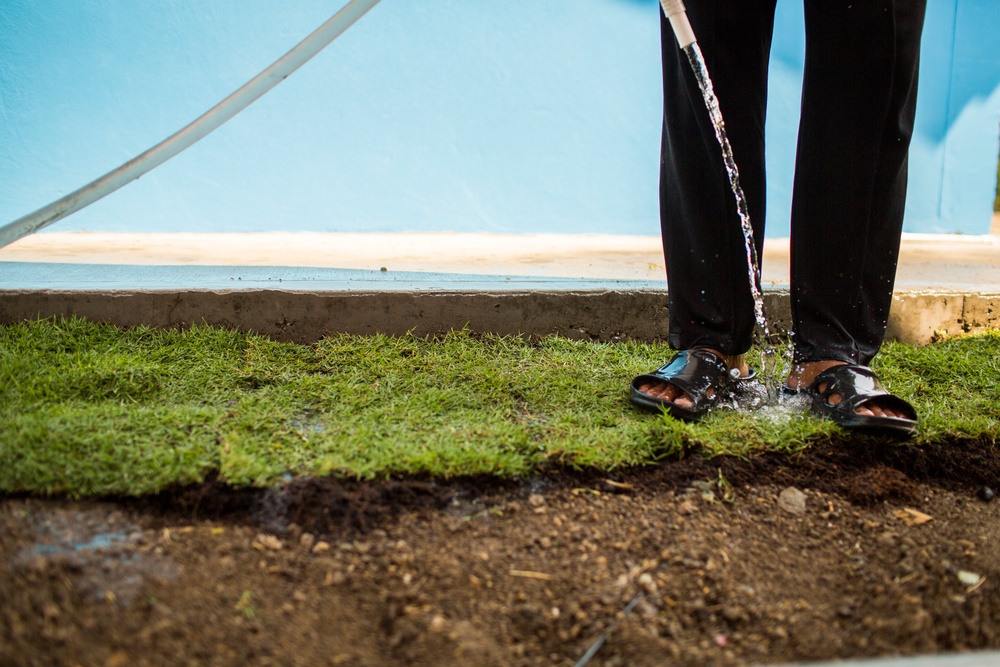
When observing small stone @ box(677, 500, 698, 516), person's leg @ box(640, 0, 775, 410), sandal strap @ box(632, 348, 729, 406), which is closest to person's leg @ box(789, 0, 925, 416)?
person's leg @ box(640, 0, 775, 410)

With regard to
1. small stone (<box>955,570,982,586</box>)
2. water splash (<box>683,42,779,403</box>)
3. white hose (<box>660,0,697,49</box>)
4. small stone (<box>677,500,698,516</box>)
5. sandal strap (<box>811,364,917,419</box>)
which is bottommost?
small stone (<box>955,570,982,586</box>)

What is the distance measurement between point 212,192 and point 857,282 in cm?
312

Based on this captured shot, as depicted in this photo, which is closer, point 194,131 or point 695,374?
point 695,374

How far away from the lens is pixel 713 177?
170 cm

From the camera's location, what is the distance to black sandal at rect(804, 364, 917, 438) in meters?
1.54

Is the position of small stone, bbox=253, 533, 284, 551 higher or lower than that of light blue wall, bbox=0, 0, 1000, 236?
lower

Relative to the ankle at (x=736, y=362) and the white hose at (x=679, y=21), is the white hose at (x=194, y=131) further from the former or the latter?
the ankle at (x=736, y=362)

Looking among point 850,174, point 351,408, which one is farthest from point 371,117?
point 850,174

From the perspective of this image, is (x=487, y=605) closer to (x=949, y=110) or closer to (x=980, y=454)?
(x=980, y=454)

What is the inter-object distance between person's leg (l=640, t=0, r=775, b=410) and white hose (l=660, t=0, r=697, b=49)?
137mm

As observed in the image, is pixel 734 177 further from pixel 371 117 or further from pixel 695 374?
pixel 371 117

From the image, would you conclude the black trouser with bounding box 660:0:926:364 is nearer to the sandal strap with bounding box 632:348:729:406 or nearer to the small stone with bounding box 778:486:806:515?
the sandal strap with bounding box 632:348:729:406

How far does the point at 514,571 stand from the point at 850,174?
114 cm

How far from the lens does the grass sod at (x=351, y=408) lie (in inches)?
53.4
